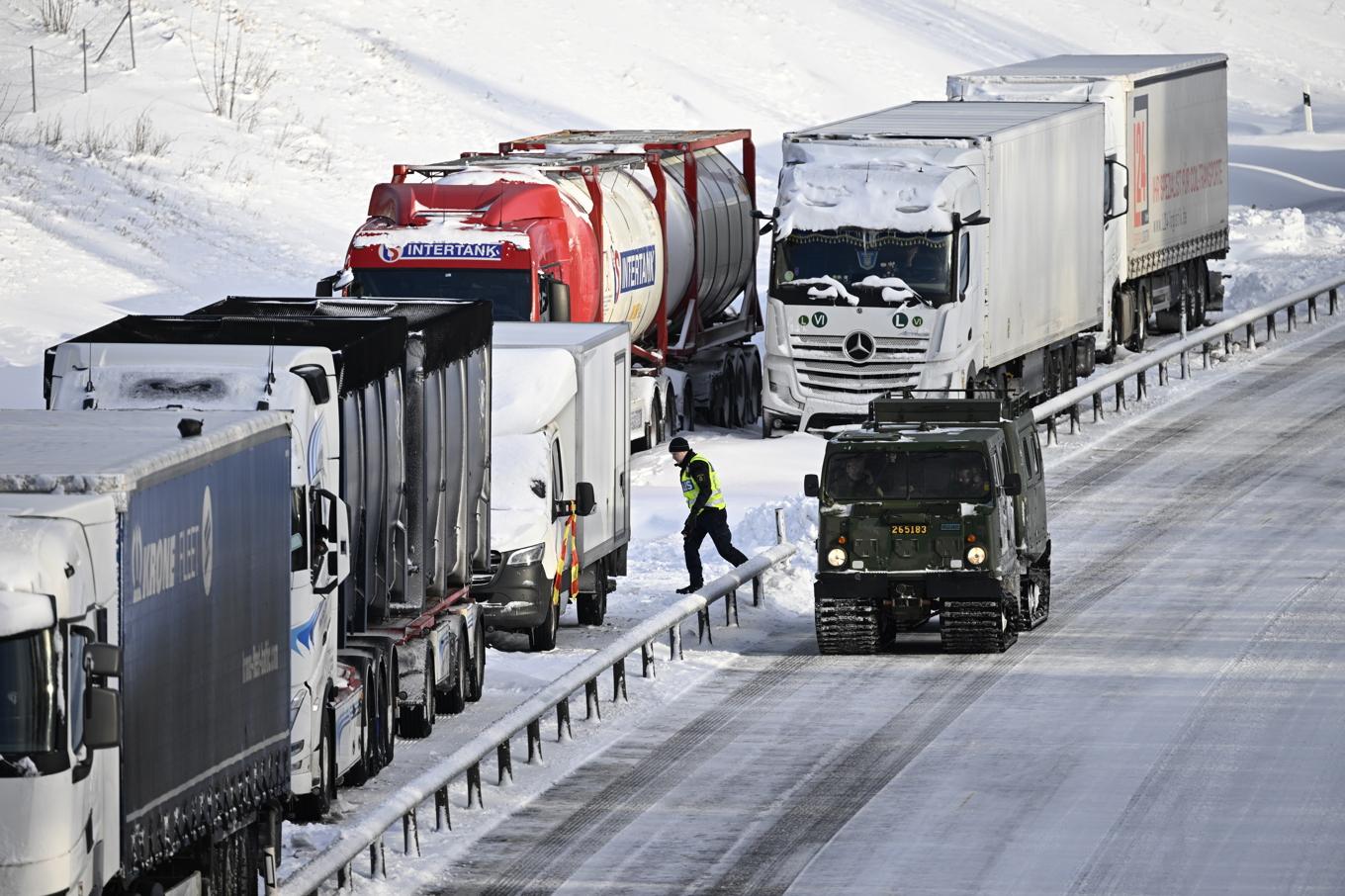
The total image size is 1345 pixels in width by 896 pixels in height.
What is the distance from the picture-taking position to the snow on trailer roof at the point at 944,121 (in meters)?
33.6

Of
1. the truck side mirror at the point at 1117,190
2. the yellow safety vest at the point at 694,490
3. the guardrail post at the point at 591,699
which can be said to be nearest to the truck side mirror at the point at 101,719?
the guardrail post at the point at 591,699

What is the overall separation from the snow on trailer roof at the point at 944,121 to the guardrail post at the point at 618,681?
1374 centimetres

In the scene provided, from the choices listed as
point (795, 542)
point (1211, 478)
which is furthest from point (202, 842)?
point (1211, 478)

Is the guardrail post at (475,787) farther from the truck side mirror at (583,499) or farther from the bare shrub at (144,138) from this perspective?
the bare shrub at (144,138)

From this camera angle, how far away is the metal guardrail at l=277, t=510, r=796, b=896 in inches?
566

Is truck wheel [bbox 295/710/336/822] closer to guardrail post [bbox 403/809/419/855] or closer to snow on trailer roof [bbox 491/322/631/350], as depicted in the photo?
guardrail post [bbox 403/809/419/855]

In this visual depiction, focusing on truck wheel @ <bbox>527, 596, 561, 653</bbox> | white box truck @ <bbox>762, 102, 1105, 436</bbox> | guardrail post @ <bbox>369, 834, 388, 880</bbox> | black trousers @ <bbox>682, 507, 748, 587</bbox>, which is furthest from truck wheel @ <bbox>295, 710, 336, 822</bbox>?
white box truck @ <bbox>762, 102, 1105, 436</bbox>

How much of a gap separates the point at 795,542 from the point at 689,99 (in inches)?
1556

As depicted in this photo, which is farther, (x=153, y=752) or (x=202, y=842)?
(x=202, y=842)

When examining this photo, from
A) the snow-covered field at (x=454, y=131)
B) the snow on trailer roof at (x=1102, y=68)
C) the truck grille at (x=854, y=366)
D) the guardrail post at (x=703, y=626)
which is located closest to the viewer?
the guardrail post at (x=703, y=626)

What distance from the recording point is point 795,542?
86.6 ft

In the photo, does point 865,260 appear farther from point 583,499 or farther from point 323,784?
point 323,784

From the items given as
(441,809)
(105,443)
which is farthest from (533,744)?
(105,443)

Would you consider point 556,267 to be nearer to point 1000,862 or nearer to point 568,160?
point 568,160
